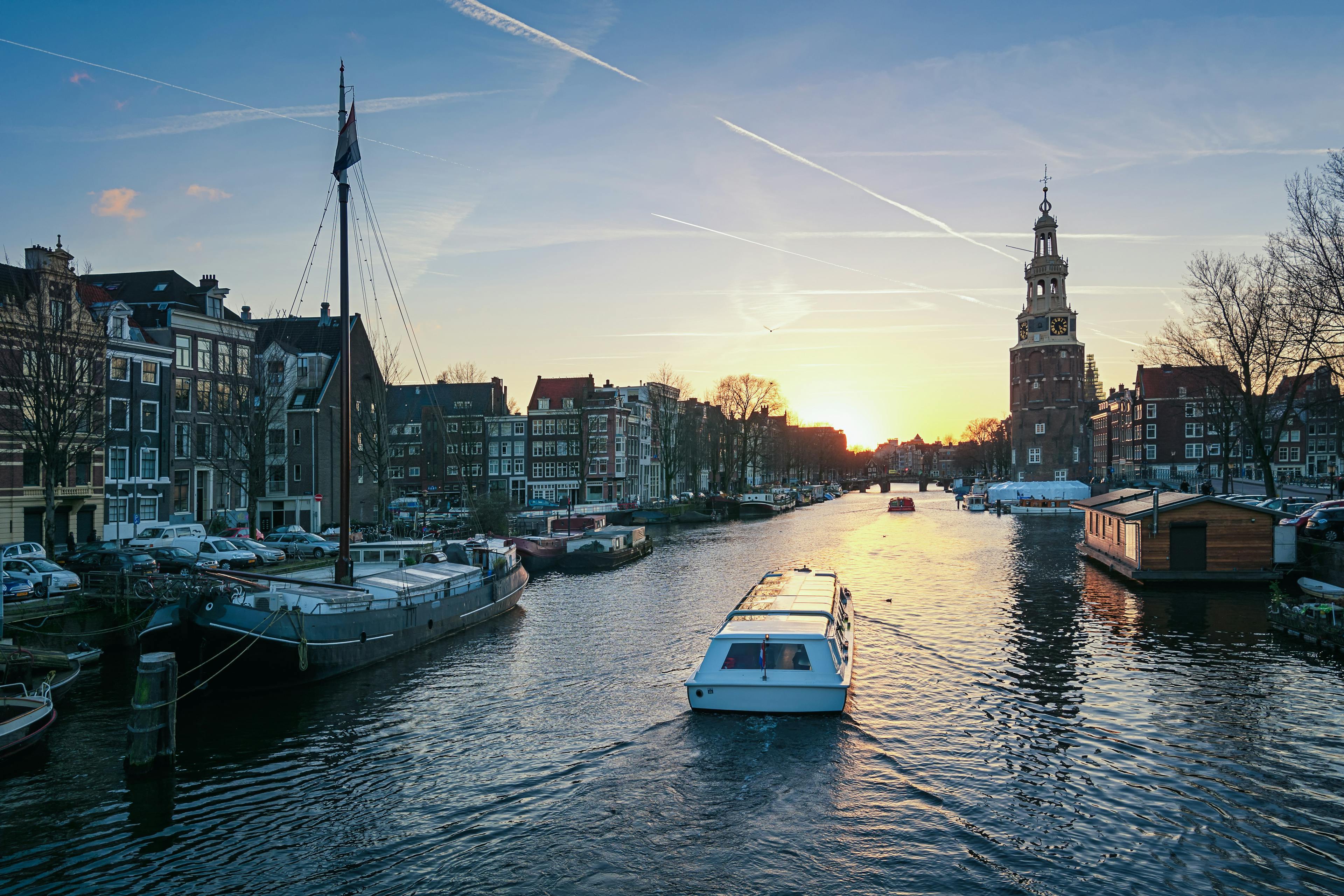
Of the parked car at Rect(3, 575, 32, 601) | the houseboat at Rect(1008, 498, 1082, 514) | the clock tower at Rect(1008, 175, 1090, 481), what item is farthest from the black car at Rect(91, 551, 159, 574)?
the clock tower at Rect(1008, 175, 1090, 481)

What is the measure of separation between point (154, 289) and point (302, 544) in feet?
97.1

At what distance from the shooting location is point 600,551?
194ft

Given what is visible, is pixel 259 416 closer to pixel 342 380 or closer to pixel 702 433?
pixel 342 380

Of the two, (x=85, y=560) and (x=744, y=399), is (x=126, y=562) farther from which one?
(x=744, y=399)

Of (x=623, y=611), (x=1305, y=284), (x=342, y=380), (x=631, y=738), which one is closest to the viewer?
(x=631, y=738)

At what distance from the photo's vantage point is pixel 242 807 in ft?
55.8

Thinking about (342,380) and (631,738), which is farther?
(342,380)

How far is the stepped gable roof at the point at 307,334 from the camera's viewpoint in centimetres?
7719

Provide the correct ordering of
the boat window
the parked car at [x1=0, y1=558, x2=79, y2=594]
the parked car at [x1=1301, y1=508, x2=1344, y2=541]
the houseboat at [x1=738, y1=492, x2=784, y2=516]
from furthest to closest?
1. the houseboat at [x1=738, y1=492, x2=784, y2=516]
2. the parked car at [x1=1301, y1=508, x2=1344, y2=541]
3. the parked car at [x1=0, y1=558, x2=79, y2=594]
4. the boat window

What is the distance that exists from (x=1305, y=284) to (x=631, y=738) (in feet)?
A: 118

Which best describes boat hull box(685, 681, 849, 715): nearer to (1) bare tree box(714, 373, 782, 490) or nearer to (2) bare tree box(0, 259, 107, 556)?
(2) bare tree box(0, 259, 107, 556)

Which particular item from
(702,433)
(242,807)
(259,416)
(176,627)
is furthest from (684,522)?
(242,807)

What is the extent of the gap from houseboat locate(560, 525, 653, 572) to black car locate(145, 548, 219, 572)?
23.4m

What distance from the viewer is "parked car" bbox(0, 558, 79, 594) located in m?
31.5
